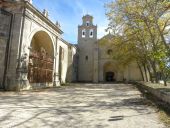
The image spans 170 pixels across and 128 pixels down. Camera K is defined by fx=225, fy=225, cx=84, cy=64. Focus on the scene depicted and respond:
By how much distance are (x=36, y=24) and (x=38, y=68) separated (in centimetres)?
431

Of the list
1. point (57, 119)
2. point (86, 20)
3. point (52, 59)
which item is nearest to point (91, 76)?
point (86, 20)

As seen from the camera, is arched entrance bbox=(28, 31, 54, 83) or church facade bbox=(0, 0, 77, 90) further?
arched entrance bbox=(28, 31, 54, 83)

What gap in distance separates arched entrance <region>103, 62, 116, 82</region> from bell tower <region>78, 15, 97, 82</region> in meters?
3.23

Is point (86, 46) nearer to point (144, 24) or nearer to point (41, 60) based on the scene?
point (41, 60)

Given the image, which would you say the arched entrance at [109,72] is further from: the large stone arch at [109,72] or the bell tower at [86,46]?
the bell tower at [86,46]

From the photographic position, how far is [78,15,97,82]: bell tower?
48094mm

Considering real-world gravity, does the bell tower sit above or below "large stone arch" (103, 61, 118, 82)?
above

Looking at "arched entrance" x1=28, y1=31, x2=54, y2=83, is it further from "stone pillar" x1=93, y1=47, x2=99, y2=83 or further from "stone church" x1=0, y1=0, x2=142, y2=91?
"stone pillar" x1=93, y1=47, x2=99, y2=83

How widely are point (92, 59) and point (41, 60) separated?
26.1 m

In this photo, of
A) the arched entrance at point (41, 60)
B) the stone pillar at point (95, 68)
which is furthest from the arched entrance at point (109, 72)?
the arched entrance at point (41, 60)

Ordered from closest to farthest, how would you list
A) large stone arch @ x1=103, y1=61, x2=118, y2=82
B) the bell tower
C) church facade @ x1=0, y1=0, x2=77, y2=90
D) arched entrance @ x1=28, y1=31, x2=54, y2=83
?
church facade @ x1=0, y1=0, x2=77, y2=90, arched entrance @ x1=28, y1=31, x2=54, y2=83, the bell tower, large stone arch @ x1=103, y1=61, x2=118, y2=82

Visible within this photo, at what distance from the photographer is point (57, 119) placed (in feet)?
22.0

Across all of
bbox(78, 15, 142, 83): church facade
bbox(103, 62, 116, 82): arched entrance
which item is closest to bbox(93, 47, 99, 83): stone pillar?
bbox(78, 15, 142, 83): church facade

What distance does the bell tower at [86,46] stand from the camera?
158 feet
